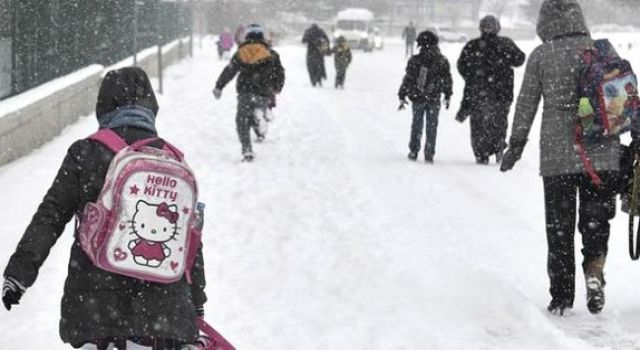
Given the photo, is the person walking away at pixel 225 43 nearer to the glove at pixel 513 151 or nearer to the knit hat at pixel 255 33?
the knit hat at pixel 255 33

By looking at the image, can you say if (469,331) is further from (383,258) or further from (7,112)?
Result: (7,112)

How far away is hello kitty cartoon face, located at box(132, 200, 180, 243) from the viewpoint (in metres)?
3.16

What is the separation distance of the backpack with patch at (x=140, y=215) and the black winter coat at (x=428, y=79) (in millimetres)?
9309

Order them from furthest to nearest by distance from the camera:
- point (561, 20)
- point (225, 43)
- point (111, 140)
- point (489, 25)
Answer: point (225, 43) < point (489, 25) < point (561, 20) < point (111, 140)

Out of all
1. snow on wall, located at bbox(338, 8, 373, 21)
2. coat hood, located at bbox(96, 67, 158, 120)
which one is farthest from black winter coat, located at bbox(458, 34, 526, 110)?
snow on wall, located at bbox(338, 8, 373, 21)

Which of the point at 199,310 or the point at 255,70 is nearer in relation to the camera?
the point at 199,310

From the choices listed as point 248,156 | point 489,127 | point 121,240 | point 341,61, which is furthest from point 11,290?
point 341,61

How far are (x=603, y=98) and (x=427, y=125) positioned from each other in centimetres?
683

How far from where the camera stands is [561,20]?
5793 millimetres

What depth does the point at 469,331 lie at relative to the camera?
19.1ft

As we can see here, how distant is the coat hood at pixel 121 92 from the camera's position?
3.37 metres

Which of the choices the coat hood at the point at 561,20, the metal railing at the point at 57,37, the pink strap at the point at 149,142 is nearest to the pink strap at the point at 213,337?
the pink strap at the point at 149,142

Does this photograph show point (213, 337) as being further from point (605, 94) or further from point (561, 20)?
point (561, 20)

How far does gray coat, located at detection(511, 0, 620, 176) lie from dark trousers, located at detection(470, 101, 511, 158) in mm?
6312
